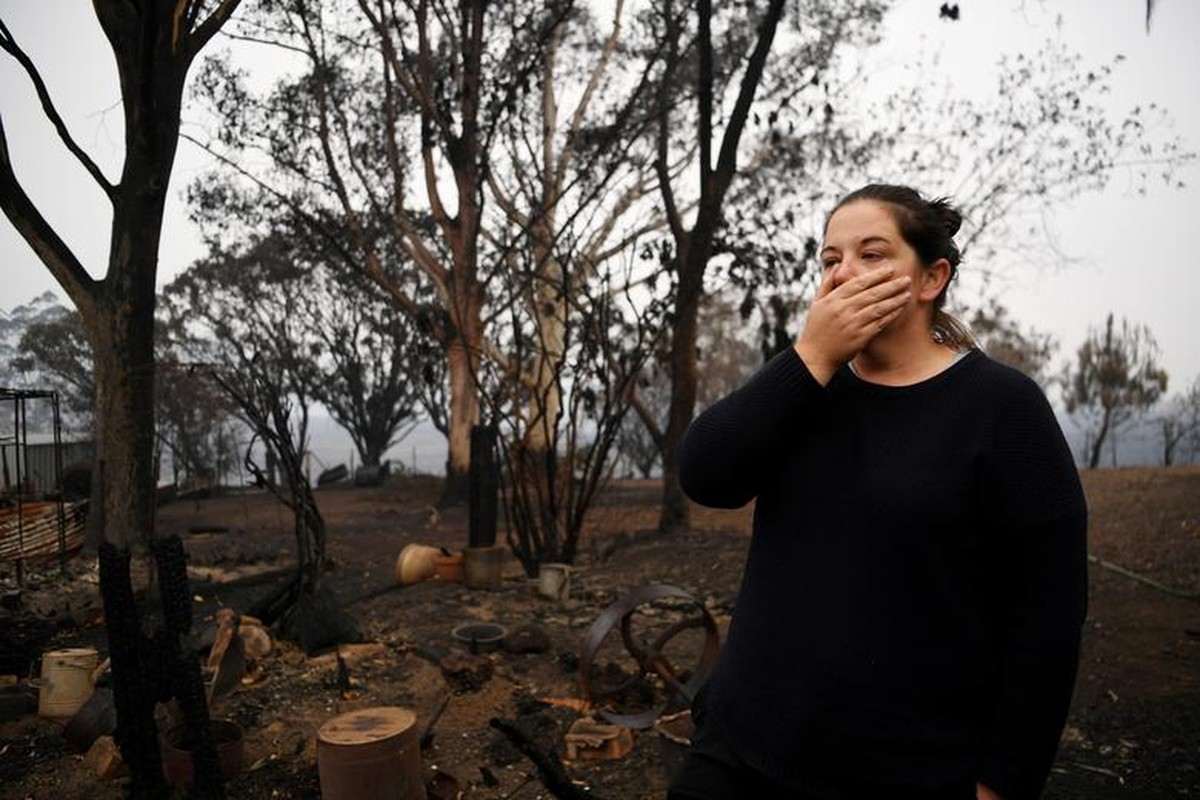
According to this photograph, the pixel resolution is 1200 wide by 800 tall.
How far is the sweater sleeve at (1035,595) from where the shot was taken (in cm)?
135

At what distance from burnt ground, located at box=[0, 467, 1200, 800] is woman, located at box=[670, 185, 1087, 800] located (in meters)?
2.17

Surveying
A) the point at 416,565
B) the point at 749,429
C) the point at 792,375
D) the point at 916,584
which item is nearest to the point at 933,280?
the point at 792,375

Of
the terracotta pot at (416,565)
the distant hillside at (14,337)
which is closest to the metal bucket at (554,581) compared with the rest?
the terracotta pot at (416,565)

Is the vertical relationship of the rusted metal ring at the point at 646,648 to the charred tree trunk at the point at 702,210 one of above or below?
below

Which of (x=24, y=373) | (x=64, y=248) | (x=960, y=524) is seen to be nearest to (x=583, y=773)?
(x=960, y=524)

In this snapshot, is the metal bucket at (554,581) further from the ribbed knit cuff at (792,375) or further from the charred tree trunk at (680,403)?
the ribbed knit cuff at (792,375)

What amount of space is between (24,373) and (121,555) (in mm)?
28228

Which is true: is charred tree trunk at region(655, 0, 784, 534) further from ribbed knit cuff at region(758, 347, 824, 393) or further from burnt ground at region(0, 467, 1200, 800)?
ribbed knit cuff at region(758, 347, 824, 393)

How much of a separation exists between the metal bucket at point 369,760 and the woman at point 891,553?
1.99 meters

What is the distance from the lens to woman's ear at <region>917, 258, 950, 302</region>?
160 centimetres

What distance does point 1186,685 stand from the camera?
4773 mm

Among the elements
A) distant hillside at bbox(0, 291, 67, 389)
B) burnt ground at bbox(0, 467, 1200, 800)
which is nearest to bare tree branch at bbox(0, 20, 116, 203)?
burnt ground at bbox(0, 467, 1200, 800)

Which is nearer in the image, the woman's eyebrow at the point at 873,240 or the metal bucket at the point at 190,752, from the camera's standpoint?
the woman's eyebrow at the point at 873,240

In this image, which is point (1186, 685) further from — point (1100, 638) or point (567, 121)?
point (567, 121)
